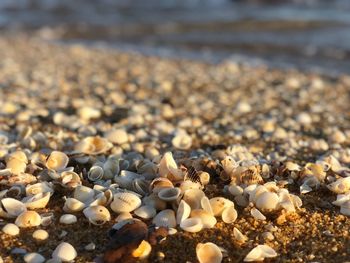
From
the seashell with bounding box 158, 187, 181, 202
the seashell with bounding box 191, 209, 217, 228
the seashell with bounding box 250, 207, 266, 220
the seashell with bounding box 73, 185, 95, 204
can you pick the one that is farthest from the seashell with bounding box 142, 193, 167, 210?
the seashell with bounding box 250, 207, 266, 220

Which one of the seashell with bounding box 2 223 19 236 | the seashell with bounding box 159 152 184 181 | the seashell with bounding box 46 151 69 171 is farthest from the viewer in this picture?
the seashell with bounding box 46 151 69 171

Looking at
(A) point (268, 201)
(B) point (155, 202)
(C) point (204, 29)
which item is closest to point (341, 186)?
(A) point (268, 201)

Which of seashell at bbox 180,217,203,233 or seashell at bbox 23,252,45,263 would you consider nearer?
seashell at bbox 23,252,45,263

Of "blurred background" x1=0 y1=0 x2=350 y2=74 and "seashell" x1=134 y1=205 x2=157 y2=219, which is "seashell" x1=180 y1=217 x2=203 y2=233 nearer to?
"seashell" x1=134 y1=205 x2=157 y2=219

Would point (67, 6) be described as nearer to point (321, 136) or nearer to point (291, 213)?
point (321, 136)

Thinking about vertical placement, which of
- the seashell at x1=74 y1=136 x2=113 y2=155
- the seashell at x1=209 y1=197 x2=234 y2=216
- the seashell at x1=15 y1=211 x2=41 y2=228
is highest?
the seashell at x1=209 y1=197 x2=234 y2=216

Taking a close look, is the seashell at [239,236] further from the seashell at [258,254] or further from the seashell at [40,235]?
the seashell at [40,235]
